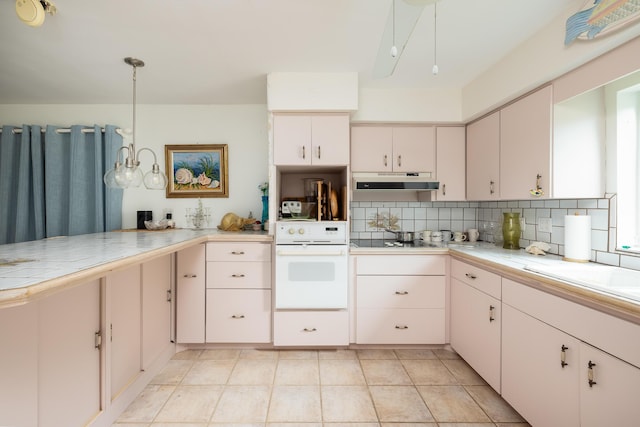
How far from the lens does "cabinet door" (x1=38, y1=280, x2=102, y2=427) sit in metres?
1.26

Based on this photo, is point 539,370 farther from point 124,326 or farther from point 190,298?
point 190,298

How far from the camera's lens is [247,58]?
2209 mm

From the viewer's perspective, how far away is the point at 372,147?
2.82 metres

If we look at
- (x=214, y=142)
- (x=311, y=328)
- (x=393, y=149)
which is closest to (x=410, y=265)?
(x=311, y=328)

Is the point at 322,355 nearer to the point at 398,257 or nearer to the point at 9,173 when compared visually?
the point at 398,257

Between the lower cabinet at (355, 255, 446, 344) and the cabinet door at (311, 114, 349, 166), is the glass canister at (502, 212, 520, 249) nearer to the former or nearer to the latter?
the lower cabinet at (355, 255, 446, 344)

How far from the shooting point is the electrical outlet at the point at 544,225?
2205 mm

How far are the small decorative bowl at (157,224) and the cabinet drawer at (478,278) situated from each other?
2717 millimetres

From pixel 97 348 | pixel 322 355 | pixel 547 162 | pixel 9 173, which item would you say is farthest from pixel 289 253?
pixel 9 173

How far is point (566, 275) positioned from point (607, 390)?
49cm

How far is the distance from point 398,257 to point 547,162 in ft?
3.98

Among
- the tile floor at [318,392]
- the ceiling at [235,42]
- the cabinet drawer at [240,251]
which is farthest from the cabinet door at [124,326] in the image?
the ceiling at [235,42]

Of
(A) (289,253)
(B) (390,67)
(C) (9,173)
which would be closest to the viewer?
(B) (390,67)

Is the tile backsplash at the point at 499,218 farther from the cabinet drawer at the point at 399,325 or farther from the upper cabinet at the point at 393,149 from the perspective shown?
the cabinet drawer at the point at 399,325
